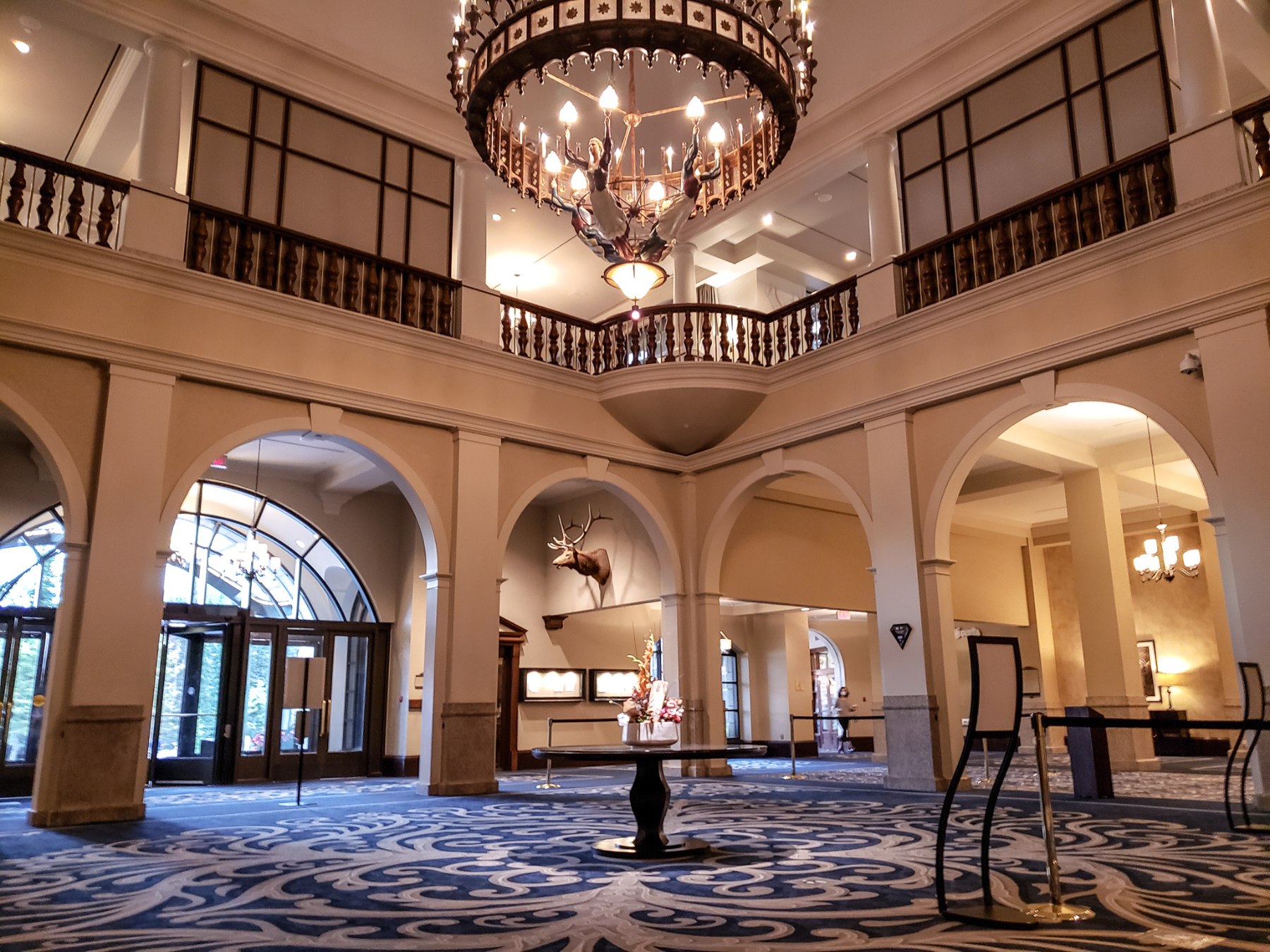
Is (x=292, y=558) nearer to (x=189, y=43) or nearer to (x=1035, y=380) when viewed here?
(x=189, y=43)

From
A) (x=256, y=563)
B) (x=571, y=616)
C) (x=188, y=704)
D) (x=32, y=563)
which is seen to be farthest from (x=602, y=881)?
(x=571, y=616)

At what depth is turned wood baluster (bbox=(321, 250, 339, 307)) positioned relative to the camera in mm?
9703

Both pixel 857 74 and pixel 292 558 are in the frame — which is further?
pixel 292 558

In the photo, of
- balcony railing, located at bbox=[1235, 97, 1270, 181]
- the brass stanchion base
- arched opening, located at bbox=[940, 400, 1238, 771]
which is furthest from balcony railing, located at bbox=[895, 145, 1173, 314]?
the brass stanchion base

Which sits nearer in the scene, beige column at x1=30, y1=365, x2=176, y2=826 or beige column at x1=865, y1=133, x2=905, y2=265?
beige column at x1=30, y1=365, x2=176, y2=826

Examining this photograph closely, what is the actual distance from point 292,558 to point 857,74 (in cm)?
1036

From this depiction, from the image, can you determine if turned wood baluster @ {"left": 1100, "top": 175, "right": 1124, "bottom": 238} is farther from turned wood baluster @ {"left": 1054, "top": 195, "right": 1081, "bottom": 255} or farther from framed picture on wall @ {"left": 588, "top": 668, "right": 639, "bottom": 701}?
framed picture on wall @ {"left": 588, "top": 668, "right": 639, "bottom": 701}

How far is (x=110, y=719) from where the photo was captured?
7.66 metres

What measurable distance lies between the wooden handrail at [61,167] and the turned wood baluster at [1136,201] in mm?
8905

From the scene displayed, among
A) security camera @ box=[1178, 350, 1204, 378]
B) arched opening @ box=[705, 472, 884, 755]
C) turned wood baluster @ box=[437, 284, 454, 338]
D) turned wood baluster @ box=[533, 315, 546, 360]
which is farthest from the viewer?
arched opening @ box=[705, 472, 884, 755]

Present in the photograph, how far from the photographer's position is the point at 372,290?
10.1 m

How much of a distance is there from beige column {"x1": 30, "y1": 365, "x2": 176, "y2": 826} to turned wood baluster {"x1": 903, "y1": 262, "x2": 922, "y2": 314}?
7.27 m

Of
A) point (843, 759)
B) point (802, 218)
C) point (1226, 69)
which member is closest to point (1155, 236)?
point (1226, 69)

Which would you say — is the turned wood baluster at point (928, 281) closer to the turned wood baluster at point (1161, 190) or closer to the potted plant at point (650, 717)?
the turned wood baluster at point (1161, 190)
